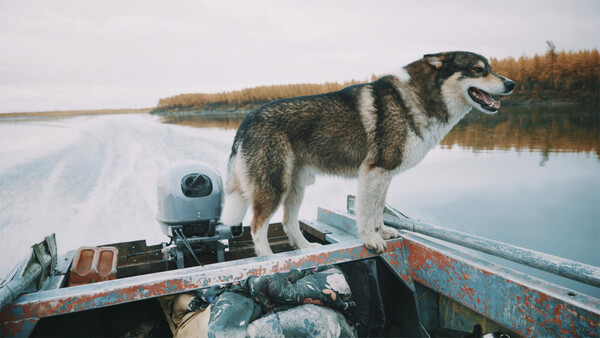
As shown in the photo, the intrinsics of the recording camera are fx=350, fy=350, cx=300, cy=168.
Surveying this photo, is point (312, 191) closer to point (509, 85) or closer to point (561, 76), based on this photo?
point (509, 85)

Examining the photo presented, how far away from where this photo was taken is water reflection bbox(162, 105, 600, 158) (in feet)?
52.7

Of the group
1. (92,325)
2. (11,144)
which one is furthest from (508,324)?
(11,144)

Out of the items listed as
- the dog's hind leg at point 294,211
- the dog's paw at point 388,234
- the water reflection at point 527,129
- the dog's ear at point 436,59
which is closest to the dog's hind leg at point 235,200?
the dog's hind leg at point 294,211

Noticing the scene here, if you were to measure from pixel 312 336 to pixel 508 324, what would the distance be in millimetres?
1045

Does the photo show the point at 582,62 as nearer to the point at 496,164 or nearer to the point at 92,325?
the point at 496,164

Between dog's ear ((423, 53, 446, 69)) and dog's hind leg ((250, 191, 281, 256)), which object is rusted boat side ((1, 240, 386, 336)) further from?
dog's ear ((423, 53, 446, 69))

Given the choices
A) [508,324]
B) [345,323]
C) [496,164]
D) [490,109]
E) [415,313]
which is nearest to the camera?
[508,324]

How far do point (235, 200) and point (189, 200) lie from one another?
0.38m

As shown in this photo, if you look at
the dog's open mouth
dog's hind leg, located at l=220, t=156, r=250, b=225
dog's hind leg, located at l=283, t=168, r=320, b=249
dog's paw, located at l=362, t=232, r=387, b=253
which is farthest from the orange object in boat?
the dog's open mouth

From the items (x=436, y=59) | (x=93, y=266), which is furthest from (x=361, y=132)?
(x=93, y=266)

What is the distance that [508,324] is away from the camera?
6.11ft

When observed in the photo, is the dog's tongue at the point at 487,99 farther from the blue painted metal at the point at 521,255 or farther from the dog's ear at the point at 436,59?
the blue painted metal at the point at 521,255

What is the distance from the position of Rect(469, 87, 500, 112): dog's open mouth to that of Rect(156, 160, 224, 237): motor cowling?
225 centimetres

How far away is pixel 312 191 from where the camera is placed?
329 inches
